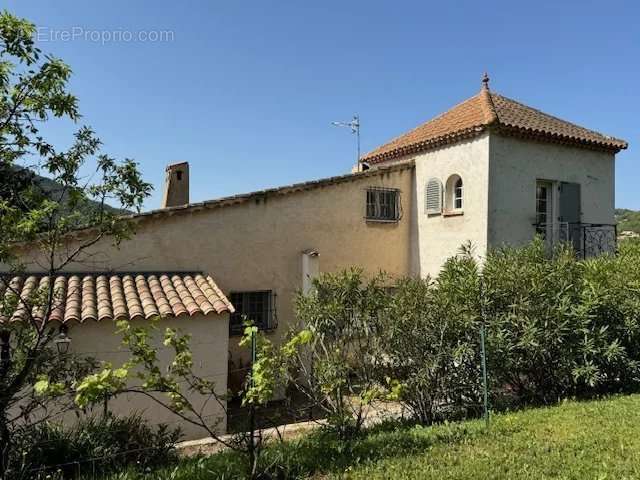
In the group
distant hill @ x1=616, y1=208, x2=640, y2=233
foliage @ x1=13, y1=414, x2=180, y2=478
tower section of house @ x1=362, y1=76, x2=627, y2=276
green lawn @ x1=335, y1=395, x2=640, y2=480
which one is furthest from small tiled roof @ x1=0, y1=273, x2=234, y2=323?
distant hill @ x1=616, y1=208, x2=640, y2=233

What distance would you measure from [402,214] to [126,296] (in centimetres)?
965

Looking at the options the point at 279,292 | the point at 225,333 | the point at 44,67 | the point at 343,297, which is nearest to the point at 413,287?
the point at 343,297

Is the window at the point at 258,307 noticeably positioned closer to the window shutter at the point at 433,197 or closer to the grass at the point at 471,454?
the grass at the point at 471,454

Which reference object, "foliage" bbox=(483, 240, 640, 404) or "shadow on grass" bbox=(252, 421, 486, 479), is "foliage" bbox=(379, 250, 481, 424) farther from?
"shadow on grass" bbox=(252, 421, 486, 479)

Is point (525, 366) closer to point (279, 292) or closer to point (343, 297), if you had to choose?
point (343, 297)

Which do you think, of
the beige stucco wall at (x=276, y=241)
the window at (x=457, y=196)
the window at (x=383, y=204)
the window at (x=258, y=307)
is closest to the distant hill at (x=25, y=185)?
the beige stucco wall at (x=276, y=241)

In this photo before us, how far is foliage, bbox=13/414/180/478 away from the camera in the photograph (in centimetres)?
627

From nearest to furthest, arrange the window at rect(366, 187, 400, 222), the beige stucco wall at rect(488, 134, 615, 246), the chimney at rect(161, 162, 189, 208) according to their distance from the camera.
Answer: the beige stucco wall at rect(488, 134, 615, 246) → the window at rect(366, 187, 400, 222) → the chimney at rect(161, 162, 189, 208)

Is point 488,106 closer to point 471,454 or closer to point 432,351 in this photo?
point 432,351

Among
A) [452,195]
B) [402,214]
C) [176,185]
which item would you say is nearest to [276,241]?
[402,214]

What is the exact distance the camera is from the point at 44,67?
5566mm

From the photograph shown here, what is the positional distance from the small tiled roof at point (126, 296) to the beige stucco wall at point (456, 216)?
7.55 m

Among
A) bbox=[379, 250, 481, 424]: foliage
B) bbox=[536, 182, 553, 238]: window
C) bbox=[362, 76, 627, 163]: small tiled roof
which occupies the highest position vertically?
bbox=[362, 76, 627, 163]: small tiled roof

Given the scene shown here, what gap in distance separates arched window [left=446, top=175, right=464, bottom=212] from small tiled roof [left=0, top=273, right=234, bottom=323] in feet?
26.4
